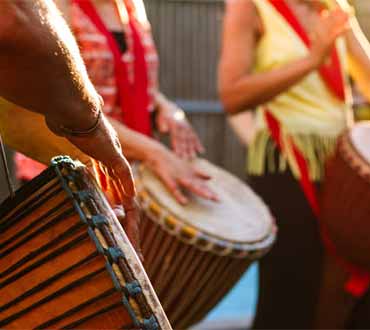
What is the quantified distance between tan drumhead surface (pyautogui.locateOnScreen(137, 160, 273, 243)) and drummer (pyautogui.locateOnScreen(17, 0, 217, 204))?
0.09 ft

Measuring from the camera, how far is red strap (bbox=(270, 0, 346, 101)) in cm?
352

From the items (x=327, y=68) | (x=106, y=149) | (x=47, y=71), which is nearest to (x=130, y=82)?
(x=327, y=68)

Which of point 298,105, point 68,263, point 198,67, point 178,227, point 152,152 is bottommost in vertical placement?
point 198,67

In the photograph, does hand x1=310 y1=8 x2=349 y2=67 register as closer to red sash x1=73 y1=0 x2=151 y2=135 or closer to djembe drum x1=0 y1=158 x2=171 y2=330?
red sash x1=73 y1=0 x2=151 y2=135

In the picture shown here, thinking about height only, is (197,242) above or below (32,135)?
below

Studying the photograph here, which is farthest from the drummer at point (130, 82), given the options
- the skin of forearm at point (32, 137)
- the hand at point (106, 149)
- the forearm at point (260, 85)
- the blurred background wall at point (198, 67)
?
the blurred background wall at point (198, 67)

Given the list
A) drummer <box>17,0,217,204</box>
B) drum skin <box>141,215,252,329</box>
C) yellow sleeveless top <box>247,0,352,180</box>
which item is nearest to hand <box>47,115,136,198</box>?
drummer <box>17,0,217,204</box>

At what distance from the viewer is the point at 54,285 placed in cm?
162

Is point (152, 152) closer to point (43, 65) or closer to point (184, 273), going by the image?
point (184, 273)

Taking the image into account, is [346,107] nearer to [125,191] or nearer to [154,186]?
[154,186]

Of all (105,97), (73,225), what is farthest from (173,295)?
(73,225)

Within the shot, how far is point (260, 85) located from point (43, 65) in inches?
83.1

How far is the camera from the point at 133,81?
3102 millimetres

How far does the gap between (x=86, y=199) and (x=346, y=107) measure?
214 centimetres
